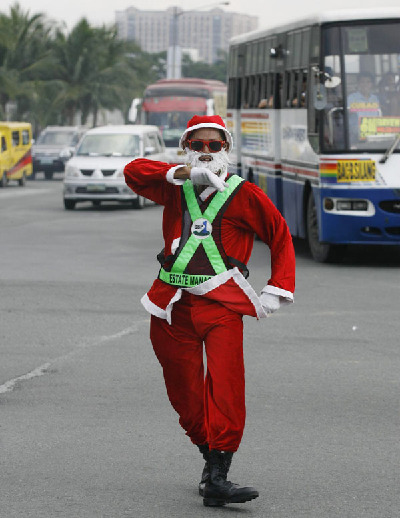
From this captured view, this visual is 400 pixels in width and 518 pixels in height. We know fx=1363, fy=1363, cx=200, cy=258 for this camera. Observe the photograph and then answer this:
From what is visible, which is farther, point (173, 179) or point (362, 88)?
point (362, 88)

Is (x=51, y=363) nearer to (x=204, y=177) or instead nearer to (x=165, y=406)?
(x=165, y=406)

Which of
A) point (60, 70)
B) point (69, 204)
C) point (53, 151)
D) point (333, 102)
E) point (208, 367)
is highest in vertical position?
point (60, 70)

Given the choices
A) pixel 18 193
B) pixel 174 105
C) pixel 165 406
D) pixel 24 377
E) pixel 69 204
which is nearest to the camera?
pixel 165 406

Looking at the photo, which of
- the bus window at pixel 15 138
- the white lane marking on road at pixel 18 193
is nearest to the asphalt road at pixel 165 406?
the white lane marking on road at pixel 18 193

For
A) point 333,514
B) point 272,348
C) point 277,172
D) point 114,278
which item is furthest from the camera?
point 277,172

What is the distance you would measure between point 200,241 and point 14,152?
122 ft

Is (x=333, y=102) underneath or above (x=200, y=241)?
above

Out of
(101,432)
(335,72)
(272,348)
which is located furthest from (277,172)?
(101,432)

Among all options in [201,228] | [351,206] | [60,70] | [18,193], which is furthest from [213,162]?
[60,70]

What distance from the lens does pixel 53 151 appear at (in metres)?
49.4

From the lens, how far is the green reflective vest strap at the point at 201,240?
580cm

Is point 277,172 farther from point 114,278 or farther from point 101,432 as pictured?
point 101,432

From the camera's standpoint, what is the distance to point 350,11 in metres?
17.0

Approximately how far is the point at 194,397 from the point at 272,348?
4.39 m
